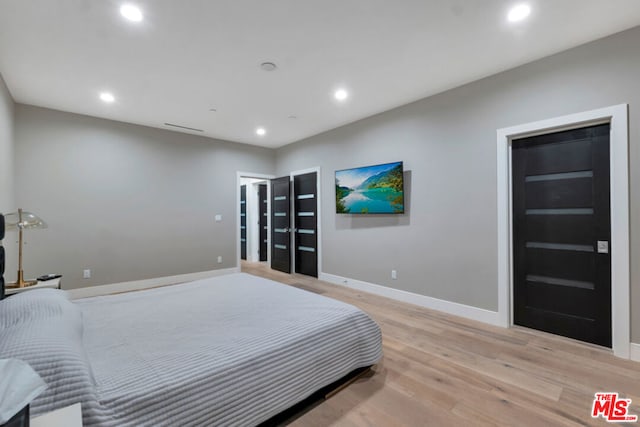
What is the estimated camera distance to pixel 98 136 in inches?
169

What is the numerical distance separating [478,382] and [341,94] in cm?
331

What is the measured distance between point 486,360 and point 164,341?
2.47 metres

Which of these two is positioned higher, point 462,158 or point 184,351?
point 462,158

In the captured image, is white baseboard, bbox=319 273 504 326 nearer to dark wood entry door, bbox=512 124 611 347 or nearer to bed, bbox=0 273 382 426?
dark wood entry door, bbox=512 124 611 347

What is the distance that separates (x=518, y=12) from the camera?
6.95ft

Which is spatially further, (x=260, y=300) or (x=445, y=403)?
(x=260, y=300)

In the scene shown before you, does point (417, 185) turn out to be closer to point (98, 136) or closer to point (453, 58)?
point (453, 58)

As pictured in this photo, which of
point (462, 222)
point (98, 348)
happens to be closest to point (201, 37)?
point (98, 348)

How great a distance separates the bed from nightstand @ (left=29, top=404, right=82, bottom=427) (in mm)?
130

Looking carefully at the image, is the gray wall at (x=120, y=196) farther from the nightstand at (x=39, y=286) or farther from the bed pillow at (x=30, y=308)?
the bed pillow at (x=30, y=308)

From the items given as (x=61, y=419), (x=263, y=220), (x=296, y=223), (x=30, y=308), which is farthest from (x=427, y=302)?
(x=263, y=220)

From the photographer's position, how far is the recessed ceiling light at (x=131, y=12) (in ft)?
6.67

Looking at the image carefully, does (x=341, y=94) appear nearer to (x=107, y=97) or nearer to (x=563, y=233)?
(x=563, y=233)

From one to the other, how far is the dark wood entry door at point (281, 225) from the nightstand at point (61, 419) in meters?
4.96
